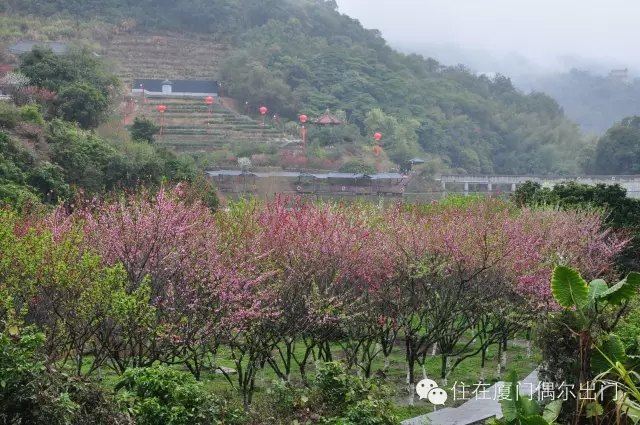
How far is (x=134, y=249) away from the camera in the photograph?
15.3m

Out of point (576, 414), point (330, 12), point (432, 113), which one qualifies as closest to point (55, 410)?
point (576, 414)

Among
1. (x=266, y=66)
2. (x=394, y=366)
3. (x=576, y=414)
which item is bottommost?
(x=394, y=366)

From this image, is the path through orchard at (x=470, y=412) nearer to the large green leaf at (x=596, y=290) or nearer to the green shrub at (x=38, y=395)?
the large green leaf at (x=596, y=290)

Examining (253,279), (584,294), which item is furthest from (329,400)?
(253,279)

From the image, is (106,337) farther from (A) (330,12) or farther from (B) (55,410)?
(A) (330,12)

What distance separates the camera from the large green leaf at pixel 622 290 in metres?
11.9

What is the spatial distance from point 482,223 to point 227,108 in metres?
54.7

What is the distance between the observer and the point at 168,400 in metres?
11.3

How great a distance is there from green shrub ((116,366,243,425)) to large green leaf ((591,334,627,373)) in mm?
4737

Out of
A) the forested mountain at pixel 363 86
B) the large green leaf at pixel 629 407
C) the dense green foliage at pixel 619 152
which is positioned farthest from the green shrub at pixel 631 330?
the dense green foliage at pixel 619 152

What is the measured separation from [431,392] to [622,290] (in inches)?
199

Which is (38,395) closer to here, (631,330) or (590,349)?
(590,349)

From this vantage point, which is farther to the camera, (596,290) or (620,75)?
(620,75)

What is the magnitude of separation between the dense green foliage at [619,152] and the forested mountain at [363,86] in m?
4.18
